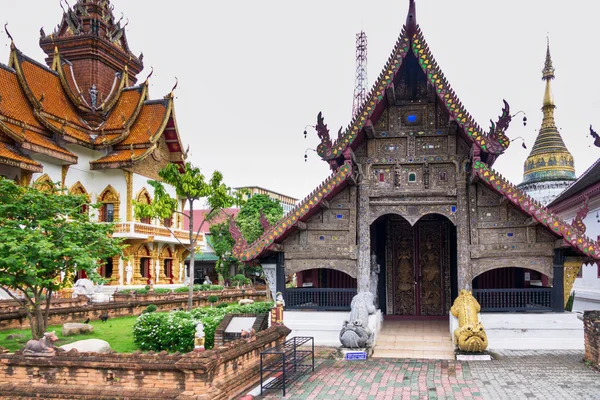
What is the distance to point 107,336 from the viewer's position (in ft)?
43.8

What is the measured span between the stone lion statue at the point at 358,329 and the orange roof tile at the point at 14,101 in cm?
1884

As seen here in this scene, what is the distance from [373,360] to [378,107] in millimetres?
5607

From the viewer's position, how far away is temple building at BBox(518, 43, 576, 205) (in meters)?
28.4

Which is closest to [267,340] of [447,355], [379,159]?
[447,355]

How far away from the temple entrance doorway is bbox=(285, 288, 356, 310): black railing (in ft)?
7.66

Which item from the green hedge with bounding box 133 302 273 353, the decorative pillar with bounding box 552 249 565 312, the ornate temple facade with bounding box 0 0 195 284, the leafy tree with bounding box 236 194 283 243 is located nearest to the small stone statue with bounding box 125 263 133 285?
the ornate temple facade with bounding box 0 0 195 284

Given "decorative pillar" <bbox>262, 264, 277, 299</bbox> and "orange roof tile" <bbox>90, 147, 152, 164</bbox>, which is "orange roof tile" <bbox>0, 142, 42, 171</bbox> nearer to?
"orange roof tile" <bbox>90, 147, 152, 164</bbox>

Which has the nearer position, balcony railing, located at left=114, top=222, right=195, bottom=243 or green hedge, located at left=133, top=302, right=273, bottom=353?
green hedge, located at left=133, top=302, right=273, bottom=353

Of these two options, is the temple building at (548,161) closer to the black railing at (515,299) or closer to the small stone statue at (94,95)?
the black railing at (515,299)

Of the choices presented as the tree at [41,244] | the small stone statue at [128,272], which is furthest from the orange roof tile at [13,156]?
the tree at [41,244]

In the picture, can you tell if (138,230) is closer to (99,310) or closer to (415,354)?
(99,310)

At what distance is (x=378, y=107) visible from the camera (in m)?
12.5

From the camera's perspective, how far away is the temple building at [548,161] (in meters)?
28.4

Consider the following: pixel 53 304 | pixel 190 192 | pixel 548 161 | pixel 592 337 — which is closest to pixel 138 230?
pixel 53 304
